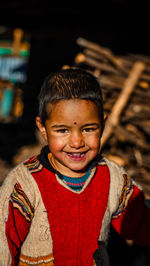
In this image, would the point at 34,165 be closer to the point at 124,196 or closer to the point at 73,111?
the point at 73,111

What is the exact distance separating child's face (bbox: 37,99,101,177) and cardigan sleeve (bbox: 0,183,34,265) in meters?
0.32

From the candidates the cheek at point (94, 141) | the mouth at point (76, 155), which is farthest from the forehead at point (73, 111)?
the mouth at point (76, 155)

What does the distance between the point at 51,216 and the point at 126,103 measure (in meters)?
2.82

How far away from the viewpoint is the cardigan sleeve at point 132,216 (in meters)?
1.61

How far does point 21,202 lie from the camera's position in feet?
4.38

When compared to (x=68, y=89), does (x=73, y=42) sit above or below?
above

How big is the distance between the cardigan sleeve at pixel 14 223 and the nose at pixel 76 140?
0.38 metres

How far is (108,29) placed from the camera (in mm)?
4859

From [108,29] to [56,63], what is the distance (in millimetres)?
1507

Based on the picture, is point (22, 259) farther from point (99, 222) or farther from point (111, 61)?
point (111, 61)

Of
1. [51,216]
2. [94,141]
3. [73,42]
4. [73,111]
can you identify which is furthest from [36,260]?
[73,42]

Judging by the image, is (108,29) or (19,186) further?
(108,29)

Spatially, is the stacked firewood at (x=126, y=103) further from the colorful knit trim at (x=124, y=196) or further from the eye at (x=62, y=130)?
the eye at (x=62, y=130)

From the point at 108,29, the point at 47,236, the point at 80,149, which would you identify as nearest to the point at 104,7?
the point at 108,29
